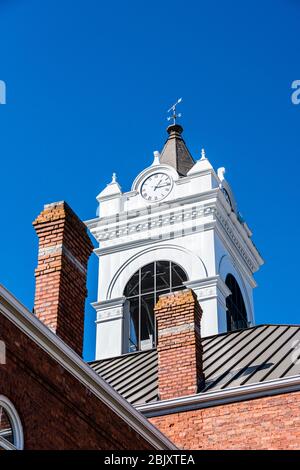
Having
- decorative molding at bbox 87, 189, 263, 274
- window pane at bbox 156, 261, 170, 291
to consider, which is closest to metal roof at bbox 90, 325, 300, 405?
window pane at bbox 156, 261, 170, 291

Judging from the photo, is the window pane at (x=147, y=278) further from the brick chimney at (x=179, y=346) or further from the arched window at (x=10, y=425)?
the arched window at (x=10, y=425)

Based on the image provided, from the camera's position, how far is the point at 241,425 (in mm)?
20781

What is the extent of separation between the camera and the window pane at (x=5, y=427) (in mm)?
13406

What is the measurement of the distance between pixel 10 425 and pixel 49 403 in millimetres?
962

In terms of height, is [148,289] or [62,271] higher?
[148,289]

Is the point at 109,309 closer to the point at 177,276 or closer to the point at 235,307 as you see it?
the point at 177,276

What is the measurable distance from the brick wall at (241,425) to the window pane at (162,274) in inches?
596

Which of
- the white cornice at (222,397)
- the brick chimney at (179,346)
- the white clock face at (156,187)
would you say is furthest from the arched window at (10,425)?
the white clock face at (156,187)

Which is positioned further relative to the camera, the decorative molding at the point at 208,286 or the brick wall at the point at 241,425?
the decorative molding at the point at 208,286

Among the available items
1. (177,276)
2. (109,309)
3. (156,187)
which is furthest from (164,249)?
(109,309)

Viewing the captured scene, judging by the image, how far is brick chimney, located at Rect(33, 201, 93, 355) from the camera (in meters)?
17.0

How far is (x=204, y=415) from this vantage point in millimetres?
21219
